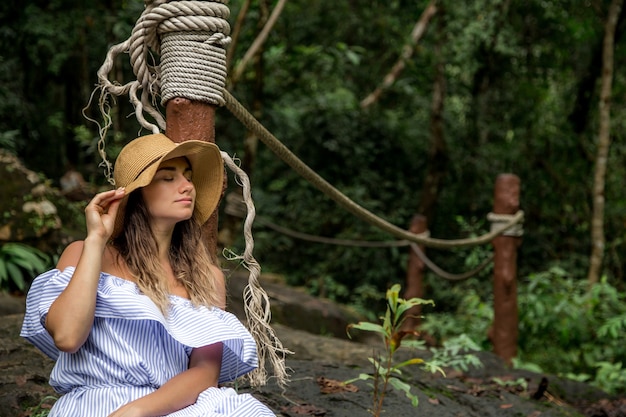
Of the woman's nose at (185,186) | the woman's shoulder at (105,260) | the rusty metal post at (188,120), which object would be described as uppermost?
the rusty metal post at (188,120)

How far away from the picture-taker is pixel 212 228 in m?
2.03

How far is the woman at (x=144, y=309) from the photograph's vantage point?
5.17 ft

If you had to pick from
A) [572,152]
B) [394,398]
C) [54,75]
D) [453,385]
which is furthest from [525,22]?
[394,398]

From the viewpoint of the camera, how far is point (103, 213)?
5.43 ft

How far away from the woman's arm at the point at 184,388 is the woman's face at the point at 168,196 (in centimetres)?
31

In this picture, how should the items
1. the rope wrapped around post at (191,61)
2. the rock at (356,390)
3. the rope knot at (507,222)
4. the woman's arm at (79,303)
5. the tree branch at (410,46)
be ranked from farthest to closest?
the tree branch at (410,46), the rope knot at (507,222), the rock at (356,390), the rope wrapped around post at (191,61), the woman's arm at (79,303)

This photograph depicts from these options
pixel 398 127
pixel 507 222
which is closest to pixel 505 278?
pixel 507 222

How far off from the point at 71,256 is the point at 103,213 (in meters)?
0.12

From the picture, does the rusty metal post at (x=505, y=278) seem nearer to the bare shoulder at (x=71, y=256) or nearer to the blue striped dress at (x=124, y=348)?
the blue striped dress at (x=124, y=348)

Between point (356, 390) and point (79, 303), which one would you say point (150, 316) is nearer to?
point (79, 303)

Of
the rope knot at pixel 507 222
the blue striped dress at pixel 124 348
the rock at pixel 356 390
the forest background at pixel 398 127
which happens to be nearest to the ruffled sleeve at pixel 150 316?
the blue striped dress at pixel 124 348

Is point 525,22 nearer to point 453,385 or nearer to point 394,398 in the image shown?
point 453,385

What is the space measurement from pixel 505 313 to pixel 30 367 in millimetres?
3064

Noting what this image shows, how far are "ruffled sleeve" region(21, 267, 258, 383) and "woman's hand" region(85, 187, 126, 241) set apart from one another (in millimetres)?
114
